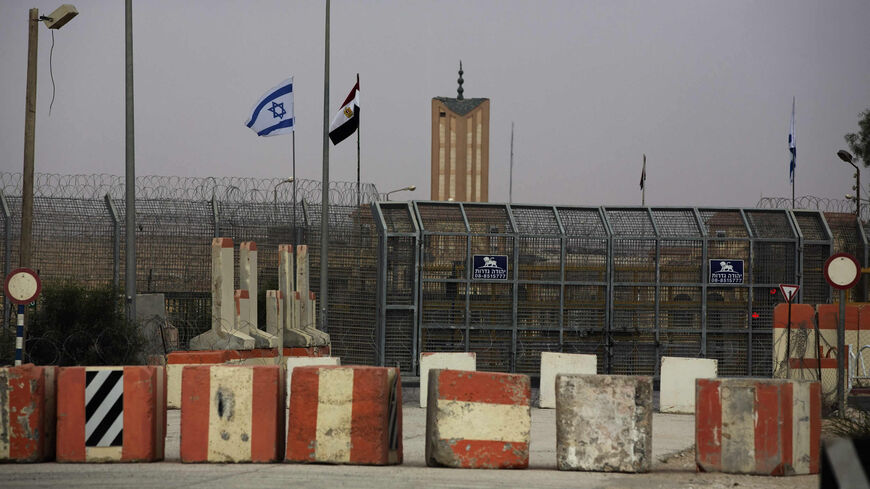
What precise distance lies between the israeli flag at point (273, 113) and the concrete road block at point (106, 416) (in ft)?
57.5

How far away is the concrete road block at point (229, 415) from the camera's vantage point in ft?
33.5

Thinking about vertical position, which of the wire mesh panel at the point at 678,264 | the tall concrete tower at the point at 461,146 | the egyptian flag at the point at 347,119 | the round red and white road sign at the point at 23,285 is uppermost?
the tall concrete tower at the point at 461,146

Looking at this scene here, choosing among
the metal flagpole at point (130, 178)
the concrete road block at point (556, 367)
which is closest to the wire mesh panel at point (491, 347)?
the concrete road block at point (556, 367)

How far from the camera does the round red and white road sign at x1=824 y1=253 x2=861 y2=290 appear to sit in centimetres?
1527

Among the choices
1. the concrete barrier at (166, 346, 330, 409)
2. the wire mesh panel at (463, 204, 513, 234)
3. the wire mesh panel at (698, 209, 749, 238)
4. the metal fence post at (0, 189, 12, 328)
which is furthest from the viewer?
the wire mesh panel at (698, 209, 749, 238)

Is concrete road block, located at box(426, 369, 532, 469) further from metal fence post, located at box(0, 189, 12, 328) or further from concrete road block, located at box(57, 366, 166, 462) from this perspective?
metal fence post, located at box(0, 189, 12, 328)

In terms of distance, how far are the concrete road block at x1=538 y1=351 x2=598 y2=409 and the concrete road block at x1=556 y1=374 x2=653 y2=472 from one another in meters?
8.59

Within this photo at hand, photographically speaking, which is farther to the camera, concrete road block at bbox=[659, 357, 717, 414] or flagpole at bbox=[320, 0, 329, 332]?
flagpole at bbox=[320, 0, 329, 332]

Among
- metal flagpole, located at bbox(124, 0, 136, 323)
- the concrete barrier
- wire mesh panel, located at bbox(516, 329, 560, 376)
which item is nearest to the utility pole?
metal flagpole, located at bbox(124, 0, 136, 323)

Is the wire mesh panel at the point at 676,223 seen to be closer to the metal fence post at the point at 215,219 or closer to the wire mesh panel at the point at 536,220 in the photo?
the wire mesh panel at the point at 536,220

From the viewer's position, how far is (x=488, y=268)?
2372 cm

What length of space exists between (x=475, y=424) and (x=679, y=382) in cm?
935

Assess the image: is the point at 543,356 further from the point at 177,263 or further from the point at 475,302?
the point at 177,263

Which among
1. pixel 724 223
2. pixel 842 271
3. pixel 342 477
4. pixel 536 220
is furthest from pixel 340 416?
pixel 724 223
